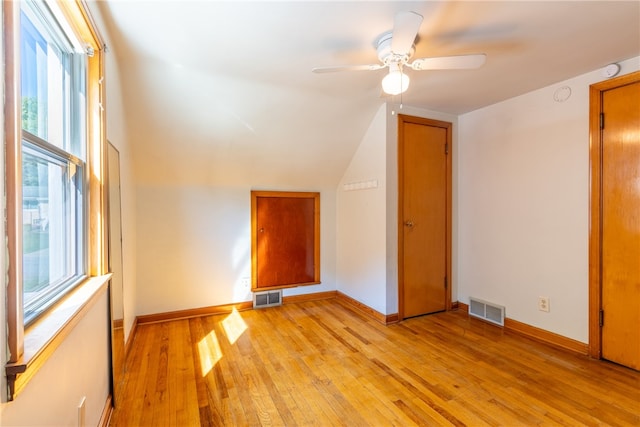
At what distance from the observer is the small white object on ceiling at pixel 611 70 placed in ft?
6.97

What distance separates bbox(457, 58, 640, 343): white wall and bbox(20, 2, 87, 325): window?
327 centimetres

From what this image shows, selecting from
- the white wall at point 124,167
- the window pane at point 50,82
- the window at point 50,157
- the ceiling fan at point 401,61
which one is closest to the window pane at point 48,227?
the window at point 50,157

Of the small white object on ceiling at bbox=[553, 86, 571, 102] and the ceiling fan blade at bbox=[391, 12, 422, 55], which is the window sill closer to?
the ceiling fan blade at bbox=[391, 12, 422, 55]

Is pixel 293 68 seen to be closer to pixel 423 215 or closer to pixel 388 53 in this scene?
pixel 388 53

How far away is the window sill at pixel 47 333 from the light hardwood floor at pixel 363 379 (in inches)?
33.7

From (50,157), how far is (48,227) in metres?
0.28

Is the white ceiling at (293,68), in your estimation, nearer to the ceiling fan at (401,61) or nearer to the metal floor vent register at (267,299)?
the ceiling fan at (401,61)

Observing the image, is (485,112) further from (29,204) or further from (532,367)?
(29,204)

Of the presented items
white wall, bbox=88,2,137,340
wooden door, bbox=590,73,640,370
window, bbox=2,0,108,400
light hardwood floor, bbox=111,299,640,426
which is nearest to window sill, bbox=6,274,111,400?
window, bbox=2,0,108,400

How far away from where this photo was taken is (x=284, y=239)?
3.59 meters

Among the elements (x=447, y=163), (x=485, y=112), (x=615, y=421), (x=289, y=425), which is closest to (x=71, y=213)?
(x=289, y=425)

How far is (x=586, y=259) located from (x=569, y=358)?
2.54 ft

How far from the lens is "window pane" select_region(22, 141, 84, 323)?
1016mm

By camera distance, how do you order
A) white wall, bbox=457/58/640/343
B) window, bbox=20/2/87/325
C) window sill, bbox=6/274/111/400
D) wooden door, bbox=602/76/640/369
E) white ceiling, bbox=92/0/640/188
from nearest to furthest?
window sill, bbox=6/274/111/400
window, bbox=20/2/87/325
white ceiling, bbox=92/0/640/188
wooden door, bbox=602/76/640/369
white wall, bbox=457/58/640/343
